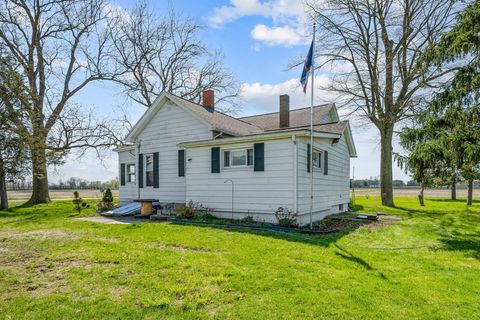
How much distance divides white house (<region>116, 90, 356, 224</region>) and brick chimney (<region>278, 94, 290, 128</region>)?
0.05 meters

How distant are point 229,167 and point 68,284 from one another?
733 cm

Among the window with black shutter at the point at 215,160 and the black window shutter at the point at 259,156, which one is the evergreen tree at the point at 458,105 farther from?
the window with black shutter at the point at 215,160

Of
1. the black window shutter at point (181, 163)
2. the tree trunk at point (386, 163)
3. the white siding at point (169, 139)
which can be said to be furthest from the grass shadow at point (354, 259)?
the tree trunk at point (386, 163)

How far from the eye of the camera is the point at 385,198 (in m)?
19.0

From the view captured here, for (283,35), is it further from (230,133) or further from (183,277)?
(183,277)

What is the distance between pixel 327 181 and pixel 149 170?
876 centimetres

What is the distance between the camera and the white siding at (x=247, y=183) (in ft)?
32.5

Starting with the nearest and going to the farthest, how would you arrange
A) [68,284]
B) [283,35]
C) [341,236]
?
[68,284]
[341,236]
[283,35]

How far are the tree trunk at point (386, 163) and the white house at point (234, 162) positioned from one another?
3713 mm

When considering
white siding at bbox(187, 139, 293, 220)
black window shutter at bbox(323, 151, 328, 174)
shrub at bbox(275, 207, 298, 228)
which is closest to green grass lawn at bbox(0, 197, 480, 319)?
shrub at bbox(275, 207, 298, 228)

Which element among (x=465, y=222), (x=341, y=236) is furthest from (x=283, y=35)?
(x=465, y=222)

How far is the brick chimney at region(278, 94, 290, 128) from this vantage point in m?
15.6

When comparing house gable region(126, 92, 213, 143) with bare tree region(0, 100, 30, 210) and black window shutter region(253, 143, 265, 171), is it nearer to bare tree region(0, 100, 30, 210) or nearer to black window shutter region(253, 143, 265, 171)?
black window shutter region(253, 143, 265, 171)

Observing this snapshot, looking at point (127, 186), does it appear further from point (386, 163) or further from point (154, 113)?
point (386, 163)
